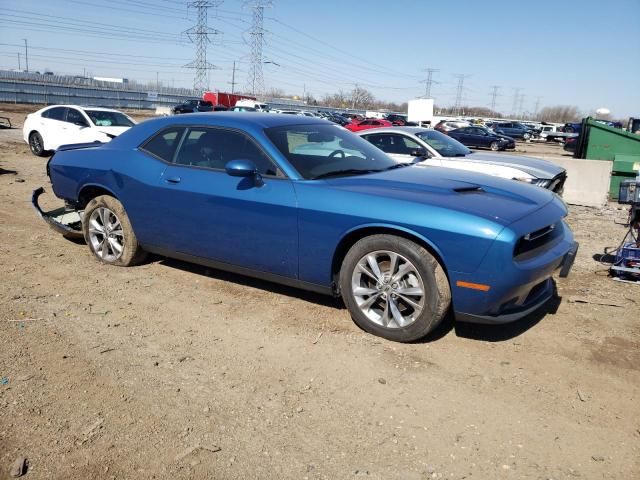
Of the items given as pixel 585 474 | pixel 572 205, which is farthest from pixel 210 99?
pixel 585 474

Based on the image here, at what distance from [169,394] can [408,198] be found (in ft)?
6.53

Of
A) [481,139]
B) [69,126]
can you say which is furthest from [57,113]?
[481,139]

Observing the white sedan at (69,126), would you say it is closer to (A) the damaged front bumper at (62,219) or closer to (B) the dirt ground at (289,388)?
(A) the damaged front bumper at (62,219)

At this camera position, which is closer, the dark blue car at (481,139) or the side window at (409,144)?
the side window at (409,144)

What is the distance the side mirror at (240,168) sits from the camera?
3.92 meters

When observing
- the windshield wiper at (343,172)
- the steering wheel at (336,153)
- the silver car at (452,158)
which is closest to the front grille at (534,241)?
the windshield wiper at (343,172)

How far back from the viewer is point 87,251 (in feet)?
18.7

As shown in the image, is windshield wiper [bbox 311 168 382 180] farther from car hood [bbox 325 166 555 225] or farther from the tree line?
the tree line

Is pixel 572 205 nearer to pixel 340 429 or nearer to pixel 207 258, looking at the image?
pixel 207 258

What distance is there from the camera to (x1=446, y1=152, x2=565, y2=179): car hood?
8602mm

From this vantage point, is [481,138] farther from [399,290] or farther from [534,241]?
[399,290]

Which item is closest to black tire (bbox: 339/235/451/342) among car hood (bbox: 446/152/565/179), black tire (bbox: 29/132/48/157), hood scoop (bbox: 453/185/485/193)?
hood scoop (bbox: 453/185/485/193)

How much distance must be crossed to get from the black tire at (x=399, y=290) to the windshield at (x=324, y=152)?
2.54 feet

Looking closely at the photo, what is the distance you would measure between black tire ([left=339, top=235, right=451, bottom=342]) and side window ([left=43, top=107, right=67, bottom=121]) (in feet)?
40.0
